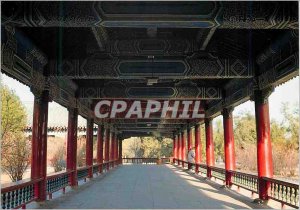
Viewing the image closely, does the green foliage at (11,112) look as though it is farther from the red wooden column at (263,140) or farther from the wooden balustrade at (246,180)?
the red wooden column at (263,140)

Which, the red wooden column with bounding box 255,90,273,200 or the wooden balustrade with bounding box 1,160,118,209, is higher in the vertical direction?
the red wooden column with bounding box 255,90,273,200

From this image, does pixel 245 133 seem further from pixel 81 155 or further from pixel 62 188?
pixel 62 188

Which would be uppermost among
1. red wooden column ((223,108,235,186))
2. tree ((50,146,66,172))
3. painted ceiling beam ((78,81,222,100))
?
painted ceiling beam ((78,81,222,100))

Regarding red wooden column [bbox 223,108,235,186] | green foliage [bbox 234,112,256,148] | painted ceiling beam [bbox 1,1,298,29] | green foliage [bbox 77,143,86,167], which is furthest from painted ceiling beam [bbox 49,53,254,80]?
green foliage [bbox 234,112,256,148]

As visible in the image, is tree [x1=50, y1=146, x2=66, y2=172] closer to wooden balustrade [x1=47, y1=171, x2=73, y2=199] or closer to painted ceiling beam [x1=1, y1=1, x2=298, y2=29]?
wooden balustrade [x1=47, y1=171, x2=73, y2=199]

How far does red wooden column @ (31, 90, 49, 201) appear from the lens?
396 inches

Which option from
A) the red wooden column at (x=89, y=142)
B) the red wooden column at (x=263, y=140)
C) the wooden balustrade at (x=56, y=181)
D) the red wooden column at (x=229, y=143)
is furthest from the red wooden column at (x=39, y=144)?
the red wooden column at (x=89, y=142)

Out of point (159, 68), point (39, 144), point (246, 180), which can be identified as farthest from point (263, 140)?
point (39, 144)

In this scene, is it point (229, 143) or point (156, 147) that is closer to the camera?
point (229, 143)

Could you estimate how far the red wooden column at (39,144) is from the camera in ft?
33.0

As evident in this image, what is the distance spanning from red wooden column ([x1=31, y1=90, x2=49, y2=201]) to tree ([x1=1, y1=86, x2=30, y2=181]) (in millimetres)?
12646

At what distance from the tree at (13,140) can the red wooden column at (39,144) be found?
498 inches

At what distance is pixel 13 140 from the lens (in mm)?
23031

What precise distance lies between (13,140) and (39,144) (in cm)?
1393
